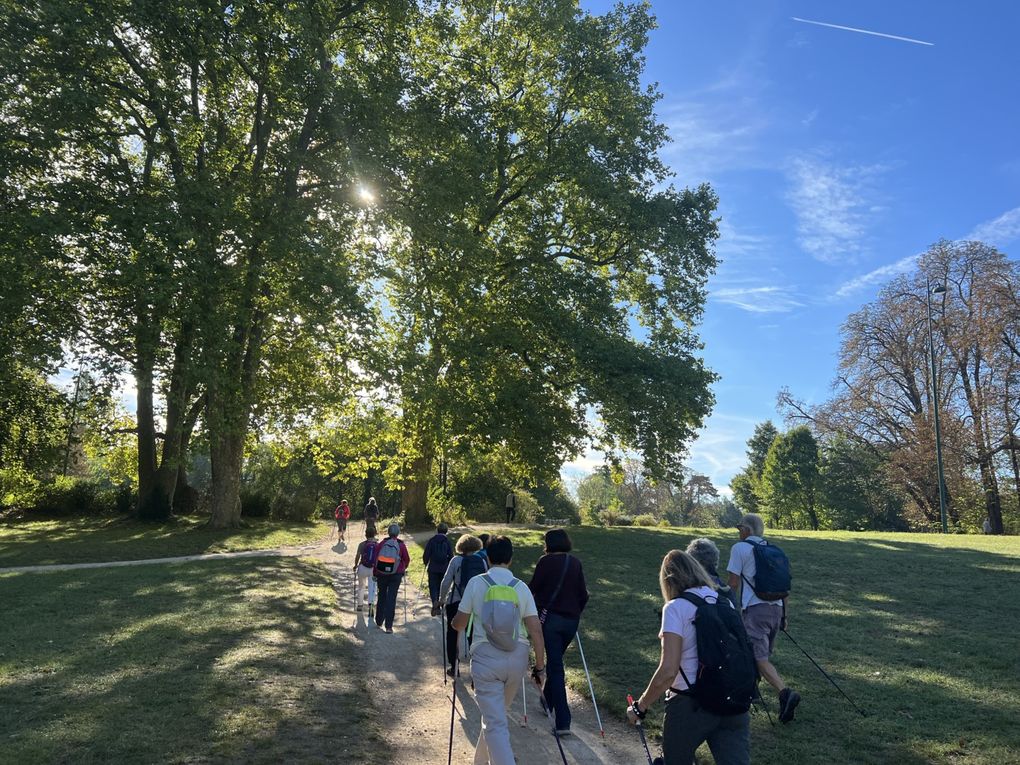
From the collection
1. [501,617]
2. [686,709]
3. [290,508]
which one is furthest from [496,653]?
[290,508]

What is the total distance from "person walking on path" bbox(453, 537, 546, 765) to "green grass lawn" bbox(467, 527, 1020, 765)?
2.69 meters

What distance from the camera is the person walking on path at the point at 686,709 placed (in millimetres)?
3852

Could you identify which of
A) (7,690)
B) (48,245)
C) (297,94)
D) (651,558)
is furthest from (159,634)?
(297,94)

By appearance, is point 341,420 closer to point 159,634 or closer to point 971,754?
point 159,634

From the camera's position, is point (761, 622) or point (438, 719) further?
point (438, 719)

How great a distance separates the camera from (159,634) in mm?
9586

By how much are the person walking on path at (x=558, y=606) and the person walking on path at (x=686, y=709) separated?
2616 mm

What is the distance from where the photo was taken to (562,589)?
658 centimetres

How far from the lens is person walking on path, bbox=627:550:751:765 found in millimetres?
3852

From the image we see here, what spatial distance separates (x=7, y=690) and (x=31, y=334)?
17.5 metres

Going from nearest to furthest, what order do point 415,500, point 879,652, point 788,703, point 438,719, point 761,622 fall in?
1. point 788,703
2. point 761,622
3. point 438,719
4. point 879,652
5. point 415,500

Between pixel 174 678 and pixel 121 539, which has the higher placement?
pixel 121 539

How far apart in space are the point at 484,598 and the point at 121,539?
2231 cm

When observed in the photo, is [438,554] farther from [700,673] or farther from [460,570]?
[700,673]
